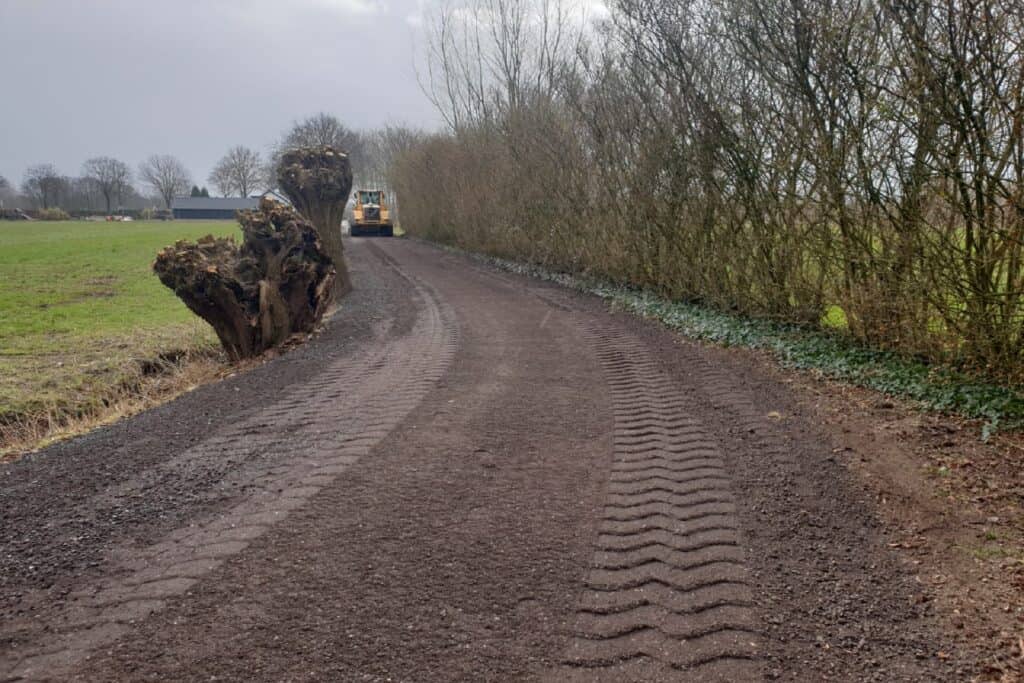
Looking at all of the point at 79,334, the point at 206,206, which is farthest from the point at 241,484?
the point at 206,206

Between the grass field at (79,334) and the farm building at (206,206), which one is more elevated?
the farm building at (206,206)

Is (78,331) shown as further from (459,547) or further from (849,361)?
(849,361)

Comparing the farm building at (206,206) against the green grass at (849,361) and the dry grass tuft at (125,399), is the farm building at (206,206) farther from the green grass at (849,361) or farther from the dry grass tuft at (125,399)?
the green grass at (849,361)

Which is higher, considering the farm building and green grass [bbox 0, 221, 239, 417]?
the farm building

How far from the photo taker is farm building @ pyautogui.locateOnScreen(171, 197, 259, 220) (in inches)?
3543

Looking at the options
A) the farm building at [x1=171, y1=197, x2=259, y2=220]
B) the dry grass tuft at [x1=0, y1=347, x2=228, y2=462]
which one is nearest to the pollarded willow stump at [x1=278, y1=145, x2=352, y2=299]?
the dry grass tuft at [x1=0, y1=347, x2=228, y2=462]

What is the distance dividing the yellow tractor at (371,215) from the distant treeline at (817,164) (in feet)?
89.4

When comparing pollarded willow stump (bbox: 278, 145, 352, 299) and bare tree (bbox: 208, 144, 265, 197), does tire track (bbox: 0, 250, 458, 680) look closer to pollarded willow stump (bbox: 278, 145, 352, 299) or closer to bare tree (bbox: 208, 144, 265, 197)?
pollarded willow stump (bbox: 278, 145, 352, 299)

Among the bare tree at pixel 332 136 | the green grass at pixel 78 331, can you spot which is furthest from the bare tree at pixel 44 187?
the green grass at pixel 78 331

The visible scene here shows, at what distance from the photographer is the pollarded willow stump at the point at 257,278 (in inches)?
354

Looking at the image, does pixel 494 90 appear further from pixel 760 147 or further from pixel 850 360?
pixel 850 360

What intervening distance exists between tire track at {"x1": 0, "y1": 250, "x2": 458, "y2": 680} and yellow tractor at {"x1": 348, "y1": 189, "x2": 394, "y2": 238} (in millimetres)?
34281

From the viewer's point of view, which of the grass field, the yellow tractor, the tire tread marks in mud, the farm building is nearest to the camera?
the tire tread marks in mud

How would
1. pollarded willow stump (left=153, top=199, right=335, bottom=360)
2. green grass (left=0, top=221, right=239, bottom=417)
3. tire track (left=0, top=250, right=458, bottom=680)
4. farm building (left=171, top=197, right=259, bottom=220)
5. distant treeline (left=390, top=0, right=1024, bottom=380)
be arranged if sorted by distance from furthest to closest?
farm building (left=171, top=197, right=259, bottom=220), pollarded willow stump (left=153, top=199, right=335, bottom=360), green grass (left=0, top=221, right=239, bottom=417), distant treeline (left=390, top=0, right=1024, bottom=380), tire track (left=0, top=250, right=458, bottom=680)
